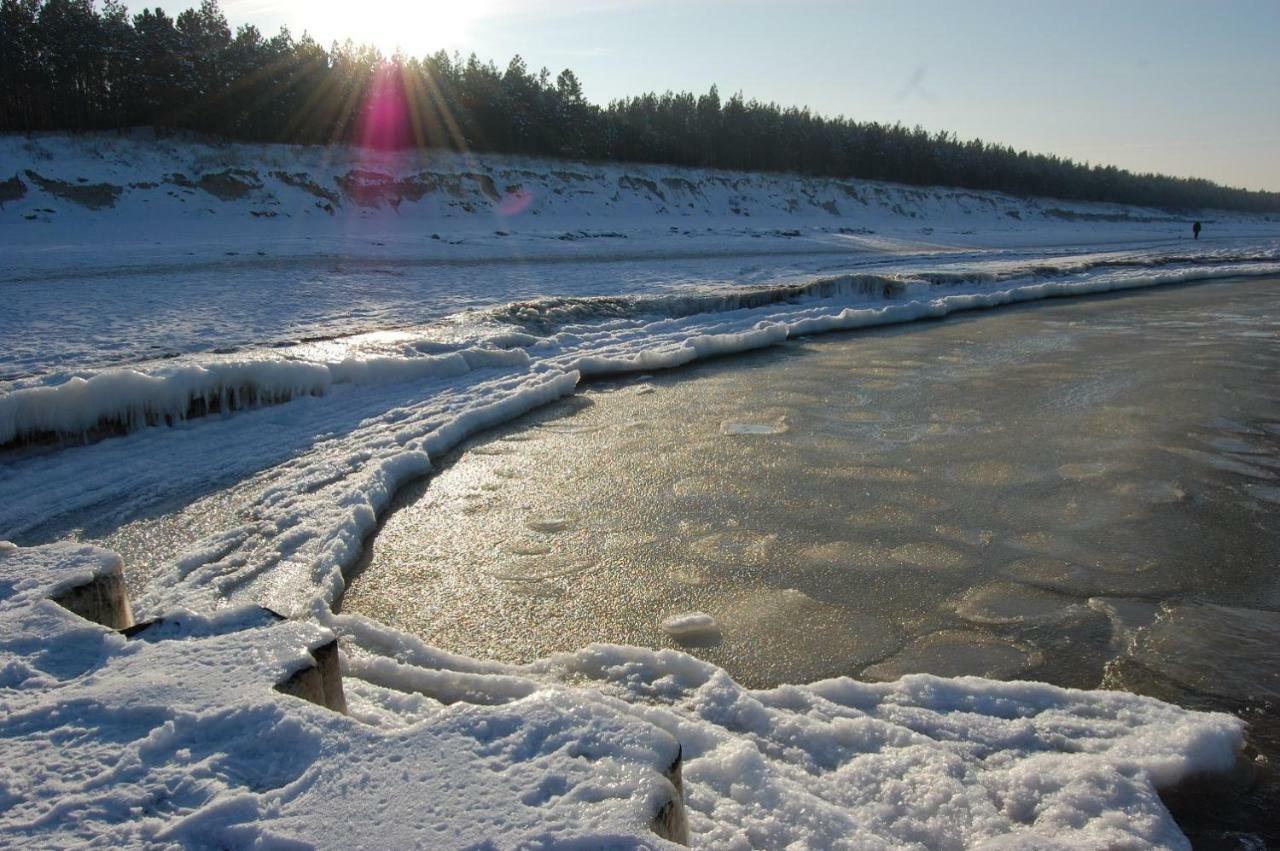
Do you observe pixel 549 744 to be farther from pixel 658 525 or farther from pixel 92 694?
pixel 658 525

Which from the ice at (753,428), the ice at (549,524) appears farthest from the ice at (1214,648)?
the ice at (753,428)

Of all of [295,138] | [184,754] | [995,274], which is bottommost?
[184,754]

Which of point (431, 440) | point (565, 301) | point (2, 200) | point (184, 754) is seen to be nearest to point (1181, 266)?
point (565, 301)

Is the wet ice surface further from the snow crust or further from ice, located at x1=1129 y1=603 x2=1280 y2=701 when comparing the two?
the snow crust

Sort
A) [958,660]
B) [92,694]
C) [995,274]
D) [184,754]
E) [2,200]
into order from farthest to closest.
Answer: [2,200]
[995,274]
[958,660]
[92,694]
[184,754]

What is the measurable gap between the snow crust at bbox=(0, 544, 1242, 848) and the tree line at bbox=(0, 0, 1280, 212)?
113 feet

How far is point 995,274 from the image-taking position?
52.2 feet

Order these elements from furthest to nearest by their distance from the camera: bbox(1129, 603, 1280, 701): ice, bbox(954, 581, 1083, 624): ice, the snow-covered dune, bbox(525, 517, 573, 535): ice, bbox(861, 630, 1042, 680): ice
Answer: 1. the snow-covered dune
2. bbox(525, 517, 573, 535): ice
3. bbox(954, 581, 1083, 624): ice
4. bbox(861, 630, 1042, 680): ice
5. bbox(1129, 603, 1280, 701): ice

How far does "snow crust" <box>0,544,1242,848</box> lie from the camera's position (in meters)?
1.66

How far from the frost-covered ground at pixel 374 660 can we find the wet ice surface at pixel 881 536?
0.26m

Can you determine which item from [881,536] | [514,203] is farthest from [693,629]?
[514,203]

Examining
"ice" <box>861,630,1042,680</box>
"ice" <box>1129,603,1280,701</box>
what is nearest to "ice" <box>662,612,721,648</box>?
"ice" <box>861,630,1042,680</box>

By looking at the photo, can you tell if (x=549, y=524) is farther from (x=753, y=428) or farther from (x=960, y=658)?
(x=753, y=428)

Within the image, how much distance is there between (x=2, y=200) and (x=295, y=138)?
12.7 meters
